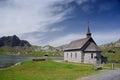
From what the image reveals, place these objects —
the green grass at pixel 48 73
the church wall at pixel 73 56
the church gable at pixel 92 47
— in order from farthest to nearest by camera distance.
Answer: the church wall at pixel 73 56 → the church gable at pixel 92 47 → the green grass at pixel 48 73

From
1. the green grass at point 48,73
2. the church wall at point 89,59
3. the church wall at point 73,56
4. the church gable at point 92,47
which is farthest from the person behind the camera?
the church wall at point 73,56

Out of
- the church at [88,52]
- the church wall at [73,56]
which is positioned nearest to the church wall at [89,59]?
the church at [88,52]

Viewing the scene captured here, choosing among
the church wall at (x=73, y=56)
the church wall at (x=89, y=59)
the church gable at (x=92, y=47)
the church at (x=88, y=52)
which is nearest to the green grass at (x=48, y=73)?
the church wall at (x=89, y=59)

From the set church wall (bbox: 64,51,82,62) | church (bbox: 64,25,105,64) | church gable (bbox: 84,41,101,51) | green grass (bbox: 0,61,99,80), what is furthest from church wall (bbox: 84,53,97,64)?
green grass (bbox: 0,61,99,80)

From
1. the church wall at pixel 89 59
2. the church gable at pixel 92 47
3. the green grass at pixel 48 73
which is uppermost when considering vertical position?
the church gable at pixel 92 47

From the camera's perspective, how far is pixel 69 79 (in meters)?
26.4

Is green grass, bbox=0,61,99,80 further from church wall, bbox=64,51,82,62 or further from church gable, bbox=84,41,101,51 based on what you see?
church wall, bbox=64,51,82,62

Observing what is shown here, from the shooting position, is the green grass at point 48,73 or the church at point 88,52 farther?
the church at point 88,52

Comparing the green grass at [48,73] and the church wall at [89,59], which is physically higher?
the church wall at [89,59]

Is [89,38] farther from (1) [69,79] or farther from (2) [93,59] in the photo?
(1) [69,79]

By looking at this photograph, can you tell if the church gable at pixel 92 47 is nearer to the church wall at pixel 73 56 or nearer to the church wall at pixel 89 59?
the church wall at pixel 89 59

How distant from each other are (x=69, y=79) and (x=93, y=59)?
3515 centimetres

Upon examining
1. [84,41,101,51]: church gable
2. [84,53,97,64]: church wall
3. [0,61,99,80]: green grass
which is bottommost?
[0,61,99,80]: green grass

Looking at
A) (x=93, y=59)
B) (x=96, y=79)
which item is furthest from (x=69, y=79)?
(x=93, y=59)
